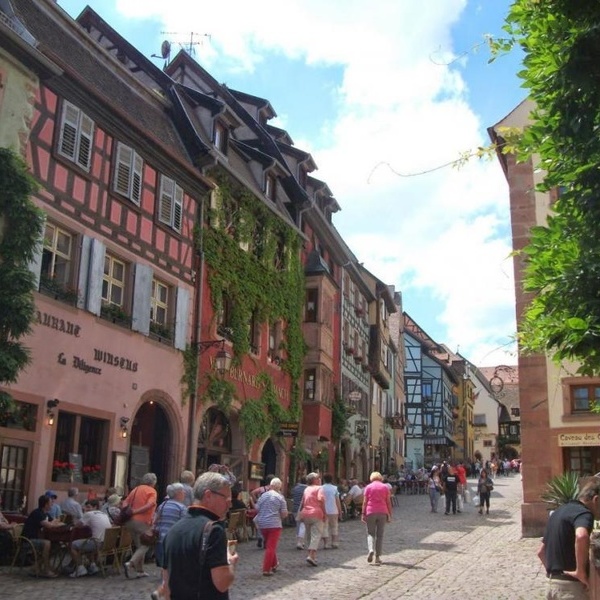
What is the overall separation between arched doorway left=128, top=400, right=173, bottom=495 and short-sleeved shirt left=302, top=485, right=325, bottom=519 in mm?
5868

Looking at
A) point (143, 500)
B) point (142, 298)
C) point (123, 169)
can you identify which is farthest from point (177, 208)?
point (143, 500)

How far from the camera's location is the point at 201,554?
492 centimetres

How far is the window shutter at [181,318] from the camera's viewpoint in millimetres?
21016

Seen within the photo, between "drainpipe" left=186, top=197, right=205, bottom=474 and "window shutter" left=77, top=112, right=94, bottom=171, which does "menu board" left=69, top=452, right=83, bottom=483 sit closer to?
"drainpipe" left=186, top=197, right=205, bottom=474

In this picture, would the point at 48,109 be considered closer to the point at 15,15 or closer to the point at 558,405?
the point at 15,15

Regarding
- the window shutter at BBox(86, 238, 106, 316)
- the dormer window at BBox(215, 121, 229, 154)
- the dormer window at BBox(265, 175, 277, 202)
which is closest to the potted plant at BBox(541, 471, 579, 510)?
the window shutter at BBox(86, 238, 106, 316)

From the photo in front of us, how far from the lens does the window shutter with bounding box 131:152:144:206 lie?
1953cm

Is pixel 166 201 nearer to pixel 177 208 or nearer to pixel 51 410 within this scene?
pixel 177 208

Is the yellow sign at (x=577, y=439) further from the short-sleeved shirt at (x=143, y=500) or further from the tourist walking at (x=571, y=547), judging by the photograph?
the tourist walking at (x=571, y=547)

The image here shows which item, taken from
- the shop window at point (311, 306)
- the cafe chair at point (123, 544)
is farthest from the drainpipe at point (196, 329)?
the shop window at point (311, 306)

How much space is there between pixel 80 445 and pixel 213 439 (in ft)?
20.7

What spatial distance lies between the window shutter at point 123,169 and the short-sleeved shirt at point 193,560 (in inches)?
A: 581

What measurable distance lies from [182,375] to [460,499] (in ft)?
43.2

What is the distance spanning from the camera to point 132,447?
62.7 ft
